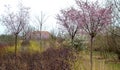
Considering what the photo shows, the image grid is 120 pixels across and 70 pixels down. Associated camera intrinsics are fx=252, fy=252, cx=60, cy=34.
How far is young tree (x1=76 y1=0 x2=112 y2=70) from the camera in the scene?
10.8 metres

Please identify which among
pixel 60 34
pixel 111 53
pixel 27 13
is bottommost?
pixel 111 53

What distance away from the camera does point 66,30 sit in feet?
65.9

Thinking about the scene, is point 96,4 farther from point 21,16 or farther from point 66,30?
point 66,30

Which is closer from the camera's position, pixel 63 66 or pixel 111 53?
pixel 63 66

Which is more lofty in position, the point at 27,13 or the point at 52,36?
the point at 27,13

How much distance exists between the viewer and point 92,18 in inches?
427

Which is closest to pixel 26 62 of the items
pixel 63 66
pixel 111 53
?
pixel 63 66

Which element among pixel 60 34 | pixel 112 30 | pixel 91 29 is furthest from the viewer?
pixel 60 34

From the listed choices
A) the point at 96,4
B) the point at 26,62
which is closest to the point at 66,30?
the point at 96,4

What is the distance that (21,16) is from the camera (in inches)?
607

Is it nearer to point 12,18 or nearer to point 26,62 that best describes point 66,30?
point 12,18

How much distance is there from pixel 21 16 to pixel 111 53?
300 inches

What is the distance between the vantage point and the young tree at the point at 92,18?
1077cm

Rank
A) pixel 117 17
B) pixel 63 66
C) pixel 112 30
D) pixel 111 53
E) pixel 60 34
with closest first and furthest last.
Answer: pixel 63 66 < pixel 117 17 < pixel 112 30 < pixel 111 53 < pixel 60 34
